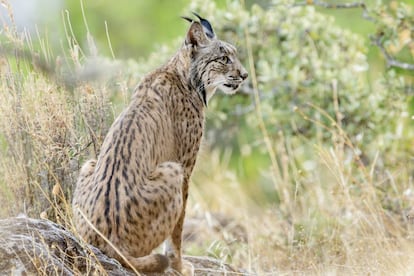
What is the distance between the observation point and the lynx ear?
645 centimetres

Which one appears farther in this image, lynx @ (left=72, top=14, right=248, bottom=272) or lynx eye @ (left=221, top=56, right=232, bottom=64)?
lynx eye @ (left=221, top=56, right=232, bottom=64)

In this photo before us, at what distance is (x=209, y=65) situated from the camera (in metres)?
6.52

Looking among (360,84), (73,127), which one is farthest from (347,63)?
(73,127)

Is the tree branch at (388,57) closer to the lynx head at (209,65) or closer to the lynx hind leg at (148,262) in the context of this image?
the lynx head at (209,65)

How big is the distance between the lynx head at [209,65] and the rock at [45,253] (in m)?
1.83

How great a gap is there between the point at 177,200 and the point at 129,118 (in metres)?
0.58

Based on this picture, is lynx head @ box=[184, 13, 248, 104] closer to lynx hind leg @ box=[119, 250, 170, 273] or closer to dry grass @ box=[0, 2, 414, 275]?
dry grass @ box=[0, 2, 414, 275]

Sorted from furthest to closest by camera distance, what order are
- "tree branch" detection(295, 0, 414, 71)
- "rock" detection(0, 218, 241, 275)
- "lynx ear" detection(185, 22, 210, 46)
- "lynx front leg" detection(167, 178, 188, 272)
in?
"tree branch" detection(295, 0, 414, 71) < "lynx ear" detection(185, 22, 210, 46) < "lynx front leg" detection(167, 178, 188, 272) < "rock" detection(0, 218, 241, 275)

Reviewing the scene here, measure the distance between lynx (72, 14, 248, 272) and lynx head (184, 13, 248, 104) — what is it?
0.01m

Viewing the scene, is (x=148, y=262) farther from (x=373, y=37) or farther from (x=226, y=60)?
(x=373, y=37)

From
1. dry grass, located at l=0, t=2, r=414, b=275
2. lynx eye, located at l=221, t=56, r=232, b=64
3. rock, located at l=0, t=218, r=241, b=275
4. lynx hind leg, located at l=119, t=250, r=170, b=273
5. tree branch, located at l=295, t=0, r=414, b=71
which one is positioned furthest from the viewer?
tree branch, located at l=295, t=0, r=414, b=71

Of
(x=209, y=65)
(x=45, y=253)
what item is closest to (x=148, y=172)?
(x=45, y=253)

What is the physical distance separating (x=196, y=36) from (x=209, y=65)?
8.7 inches

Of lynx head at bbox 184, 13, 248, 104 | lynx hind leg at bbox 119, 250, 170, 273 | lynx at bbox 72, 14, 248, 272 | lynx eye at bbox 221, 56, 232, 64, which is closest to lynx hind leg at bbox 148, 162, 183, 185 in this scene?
lynx at bbox 72, 14, 248, 272
